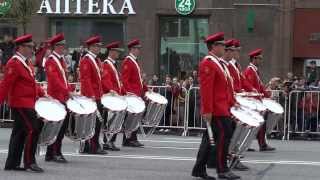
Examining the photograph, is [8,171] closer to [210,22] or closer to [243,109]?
[243,109]

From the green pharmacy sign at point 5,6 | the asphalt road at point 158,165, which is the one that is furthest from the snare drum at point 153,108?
the green pharmacy sign at point 5,6

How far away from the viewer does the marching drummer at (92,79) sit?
47.5 feet

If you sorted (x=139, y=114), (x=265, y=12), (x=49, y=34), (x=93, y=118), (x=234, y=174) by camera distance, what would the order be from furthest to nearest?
1. (x=49, y=34)
2. (x=265, y=12)
3. (x=139, y=114)
4. (x=93, y=118)
5. (x=234, y=174)

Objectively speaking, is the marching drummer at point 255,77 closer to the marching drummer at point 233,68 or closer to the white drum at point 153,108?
the marching drummer at point 233,68

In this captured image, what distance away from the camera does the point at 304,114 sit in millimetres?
20344

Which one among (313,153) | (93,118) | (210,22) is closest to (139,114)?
(93,118)

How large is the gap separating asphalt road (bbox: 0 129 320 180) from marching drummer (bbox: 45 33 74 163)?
0.84 feet

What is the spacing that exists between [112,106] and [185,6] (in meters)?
14.4

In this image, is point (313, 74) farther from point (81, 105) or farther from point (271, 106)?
point (81, 105)

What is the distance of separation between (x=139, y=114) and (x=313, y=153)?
345 centimetres

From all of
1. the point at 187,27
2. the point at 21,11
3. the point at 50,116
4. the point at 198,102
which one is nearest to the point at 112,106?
the point at 50,116

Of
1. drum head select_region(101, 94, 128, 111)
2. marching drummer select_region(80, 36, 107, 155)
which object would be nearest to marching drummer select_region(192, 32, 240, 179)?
marching drummer select_region(80, 36, 107, 155)

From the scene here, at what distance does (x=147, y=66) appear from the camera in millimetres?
29250

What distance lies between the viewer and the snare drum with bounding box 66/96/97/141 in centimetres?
1348
